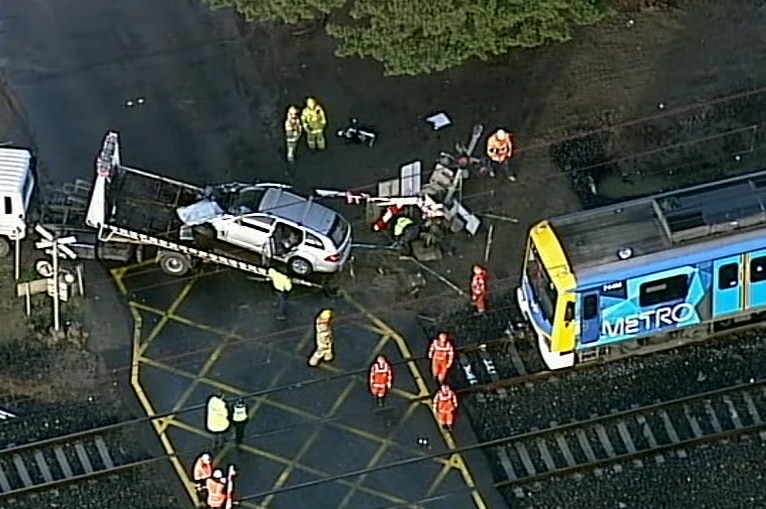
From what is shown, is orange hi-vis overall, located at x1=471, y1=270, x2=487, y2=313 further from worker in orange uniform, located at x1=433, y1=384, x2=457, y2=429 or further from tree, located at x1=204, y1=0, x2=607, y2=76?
tree, located at x1=204, y1=0, x2=607, y2=76

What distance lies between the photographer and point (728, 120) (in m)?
45.0

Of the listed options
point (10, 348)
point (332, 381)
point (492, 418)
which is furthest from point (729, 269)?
point (10, 348)

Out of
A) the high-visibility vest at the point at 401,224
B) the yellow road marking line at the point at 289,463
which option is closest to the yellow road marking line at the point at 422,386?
the yellow road marking line at the point at 289,463

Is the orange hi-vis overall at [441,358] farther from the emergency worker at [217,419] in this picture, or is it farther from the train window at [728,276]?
the train window at [728,276]

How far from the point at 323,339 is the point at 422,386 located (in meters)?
2.09

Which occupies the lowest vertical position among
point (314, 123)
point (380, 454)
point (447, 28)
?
point (380, 454)

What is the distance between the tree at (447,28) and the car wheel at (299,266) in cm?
428

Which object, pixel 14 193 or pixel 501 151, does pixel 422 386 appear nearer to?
pixel 501 151

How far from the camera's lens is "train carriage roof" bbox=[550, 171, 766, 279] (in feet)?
126

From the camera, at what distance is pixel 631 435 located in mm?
38781

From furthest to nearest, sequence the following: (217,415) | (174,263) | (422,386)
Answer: (174,263)
(422,386)
(217,415)

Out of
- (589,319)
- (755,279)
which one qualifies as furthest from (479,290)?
(755,279)

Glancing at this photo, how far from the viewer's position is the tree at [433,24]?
40906mm

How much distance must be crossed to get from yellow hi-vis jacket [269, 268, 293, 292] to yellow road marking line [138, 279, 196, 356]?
1.76 m
